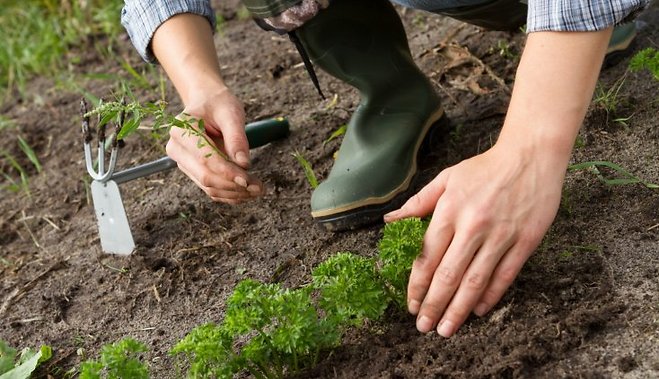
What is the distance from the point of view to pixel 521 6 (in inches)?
103

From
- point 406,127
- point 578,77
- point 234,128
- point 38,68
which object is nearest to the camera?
point 578,77

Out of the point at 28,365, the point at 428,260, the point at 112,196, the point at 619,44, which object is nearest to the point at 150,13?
the point at 112,196

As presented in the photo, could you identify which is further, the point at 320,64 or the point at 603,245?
the point at 320,64

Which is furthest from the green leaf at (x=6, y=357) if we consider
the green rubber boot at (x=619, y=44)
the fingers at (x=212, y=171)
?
the green rubber boot at (x=619, y=44)

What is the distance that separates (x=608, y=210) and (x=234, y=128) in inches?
37.8

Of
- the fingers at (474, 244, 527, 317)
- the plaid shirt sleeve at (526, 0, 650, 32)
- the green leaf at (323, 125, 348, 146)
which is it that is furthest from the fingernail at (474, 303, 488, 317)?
the green leaf at (323, 125, 348, 146)

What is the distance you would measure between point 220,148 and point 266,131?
1.98ft

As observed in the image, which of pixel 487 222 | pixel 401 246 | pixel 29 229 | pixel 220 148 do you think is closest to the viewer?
pixel 487 222

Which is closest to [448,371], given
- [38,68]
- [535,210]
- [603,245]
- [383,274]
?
[383,274]

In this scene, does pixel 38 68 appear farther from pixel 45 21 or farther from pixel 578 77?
pixel 578 77

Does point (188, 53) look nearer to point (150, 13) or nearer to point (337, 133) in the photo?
point (150, 13)

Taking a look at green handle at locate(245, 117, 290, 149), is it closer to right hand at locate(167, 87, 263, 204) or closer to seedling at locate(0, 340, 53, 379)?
right hand at locate(167, 87, 263, 204)

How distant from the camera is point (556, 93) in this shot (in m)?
1.67

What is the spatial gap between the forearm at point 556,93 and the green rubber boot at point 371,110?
729 mm
